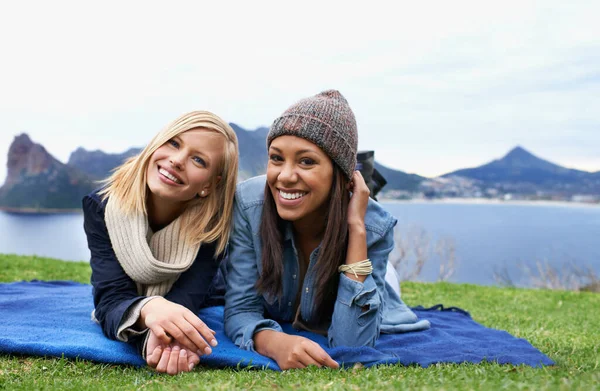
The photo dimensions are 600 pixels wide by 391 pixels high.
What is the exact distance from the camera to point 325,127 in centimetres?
328

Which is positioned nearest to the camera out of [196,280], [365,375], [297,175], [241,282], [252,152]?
[365,375]

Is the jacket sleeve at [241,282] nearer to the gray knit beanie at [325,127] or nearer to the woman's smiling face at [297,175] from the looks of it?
the woman's smiling face at [297,175]

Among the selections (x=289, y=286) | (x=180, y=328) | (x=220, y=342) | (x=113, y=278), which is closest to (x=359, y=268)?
(x=289, y=286)

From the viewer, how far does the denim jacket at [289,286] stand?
11.5 ft

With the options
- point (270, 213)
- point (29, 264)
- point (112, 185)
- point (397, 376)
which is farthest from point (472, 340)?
point (29, 264)

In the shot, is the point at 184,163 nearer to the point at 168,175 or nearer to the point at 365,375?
the point at 168,175

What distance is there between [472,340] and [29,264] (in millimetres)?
6048

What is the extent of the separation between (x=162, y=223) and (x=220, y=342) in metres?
0.84

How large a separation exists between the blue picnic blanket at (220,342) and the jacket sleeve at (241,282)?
0.49ft

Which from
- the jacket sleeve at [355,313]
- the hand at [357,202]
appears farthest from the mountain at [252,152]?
the jacket sleeve at [355,313]

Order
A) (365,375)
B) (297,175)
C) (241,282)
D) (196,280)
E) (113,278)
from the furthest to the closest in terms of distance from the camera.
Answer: (196,280) → (241,282) → (113,278) → (297,175) → (365,375)

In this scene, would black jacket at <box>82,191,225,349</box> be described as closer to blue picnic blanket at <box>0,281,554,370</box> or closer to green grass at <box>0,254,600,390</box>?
blue picnic blanket at <box>0,281,554,370</box>

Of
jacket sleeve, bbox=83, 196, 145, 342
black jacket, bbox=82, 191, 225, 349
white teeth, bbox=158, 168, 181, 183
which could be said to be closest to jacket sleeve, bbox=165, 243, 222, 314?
black jacket, bbox=82, 191, 225, 349

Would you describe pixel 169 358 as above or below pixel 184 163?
below
